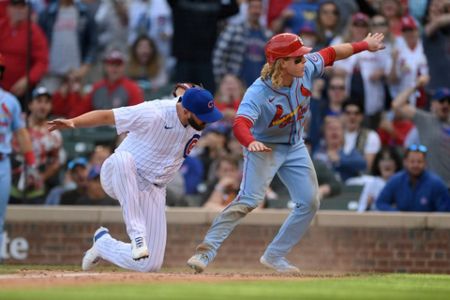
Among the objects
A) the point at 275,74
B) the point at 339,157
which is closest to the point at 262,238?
the point at 339,157

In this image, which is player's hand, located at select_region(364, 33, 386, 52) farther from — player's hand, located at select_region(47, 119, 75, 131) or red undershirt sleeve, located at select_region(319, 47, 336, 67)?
player's hand, located at select_region(47, 119, 75, 131)

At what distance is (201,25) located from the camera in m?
17.0

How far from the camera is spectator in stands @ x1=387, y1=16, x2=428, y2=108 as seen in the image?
16.2 metres

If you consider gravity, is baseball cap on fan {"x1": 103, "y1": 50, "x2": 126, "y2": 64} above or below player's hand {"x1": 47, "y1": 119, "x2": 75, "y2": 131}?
below

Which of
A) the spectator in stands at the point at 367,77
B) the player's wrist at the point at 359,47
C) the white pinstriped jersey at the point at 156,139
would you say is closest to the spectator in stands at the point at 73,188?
the spectator in stands at the point at 367,77

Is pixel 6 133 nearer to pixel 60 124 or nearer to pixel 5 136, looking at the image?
pixel 5 136

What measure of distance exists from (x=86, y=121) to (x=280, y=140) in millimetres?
1843

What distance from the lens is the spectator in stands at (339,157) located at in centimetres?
1548

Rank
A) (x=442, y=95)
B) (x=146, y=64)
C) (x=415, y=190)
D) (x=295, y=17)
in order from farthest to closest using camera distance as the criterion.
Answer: (x=146, y=64)
(x=295, y=17)
(x=442, y=95)
(x=415, y=190)

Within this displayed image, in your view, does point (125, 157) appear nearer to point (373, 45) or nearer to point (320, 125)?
point (373, 45)

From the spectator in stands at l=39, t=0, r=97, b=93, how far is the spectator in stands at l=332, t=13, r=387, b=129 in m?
3.61

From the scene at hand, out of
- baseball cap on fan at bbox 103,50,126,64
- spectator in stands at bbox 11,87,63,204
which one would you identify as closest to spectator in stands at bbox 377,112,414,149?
baseball cap on fan at bbox 103,50,126,64

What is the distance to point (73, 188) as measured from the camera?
1544 cm

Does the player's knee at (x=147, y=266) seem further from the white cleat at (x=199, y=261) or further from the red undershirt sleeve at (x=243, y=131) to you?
the red undershirt sleeve at (x=243, y=131)
